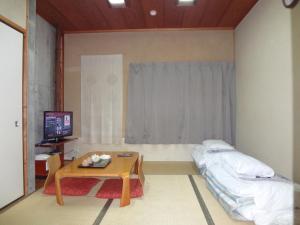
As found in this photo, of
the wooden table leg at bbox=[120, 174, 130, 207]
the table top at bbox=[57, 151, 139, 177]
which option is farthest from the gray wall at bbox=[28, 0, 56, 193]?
the wooden table leg at bbox=[120, 174, 130, 207]

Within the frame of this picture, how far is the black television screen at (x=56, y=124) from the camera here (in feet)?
12.4

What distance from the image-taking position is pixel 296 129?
2.50 m

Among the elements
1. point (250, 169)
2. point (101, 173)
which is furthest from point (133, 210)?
point (250, 169)

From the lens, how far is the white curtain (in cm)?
478

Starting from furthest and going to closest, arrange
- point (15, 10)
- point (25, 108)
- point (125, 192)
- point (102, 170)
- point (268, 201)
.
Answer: point (25, 108) < point (15, 10) < point (102, 170) < point (125, 192) < point (268, 201)

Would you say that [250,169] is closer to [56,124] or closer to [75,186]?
[75,186]

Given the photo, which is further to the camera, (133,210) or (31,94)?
(31,94)

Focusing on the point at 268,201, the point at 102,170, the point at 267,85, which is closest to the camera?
the point at 268,201

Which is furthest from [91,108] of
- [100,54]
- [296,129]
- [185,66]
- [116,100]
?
[296,129]

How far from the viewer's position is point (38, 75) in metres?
4.01

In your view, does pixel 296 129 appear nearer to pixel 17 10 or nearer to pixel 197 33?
pixel 197 33

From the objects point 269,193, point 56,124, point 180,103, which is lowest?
point 269,193

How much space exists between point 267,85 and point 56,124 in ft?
10.9

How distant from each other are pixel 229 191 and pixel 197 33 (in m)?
3.37
